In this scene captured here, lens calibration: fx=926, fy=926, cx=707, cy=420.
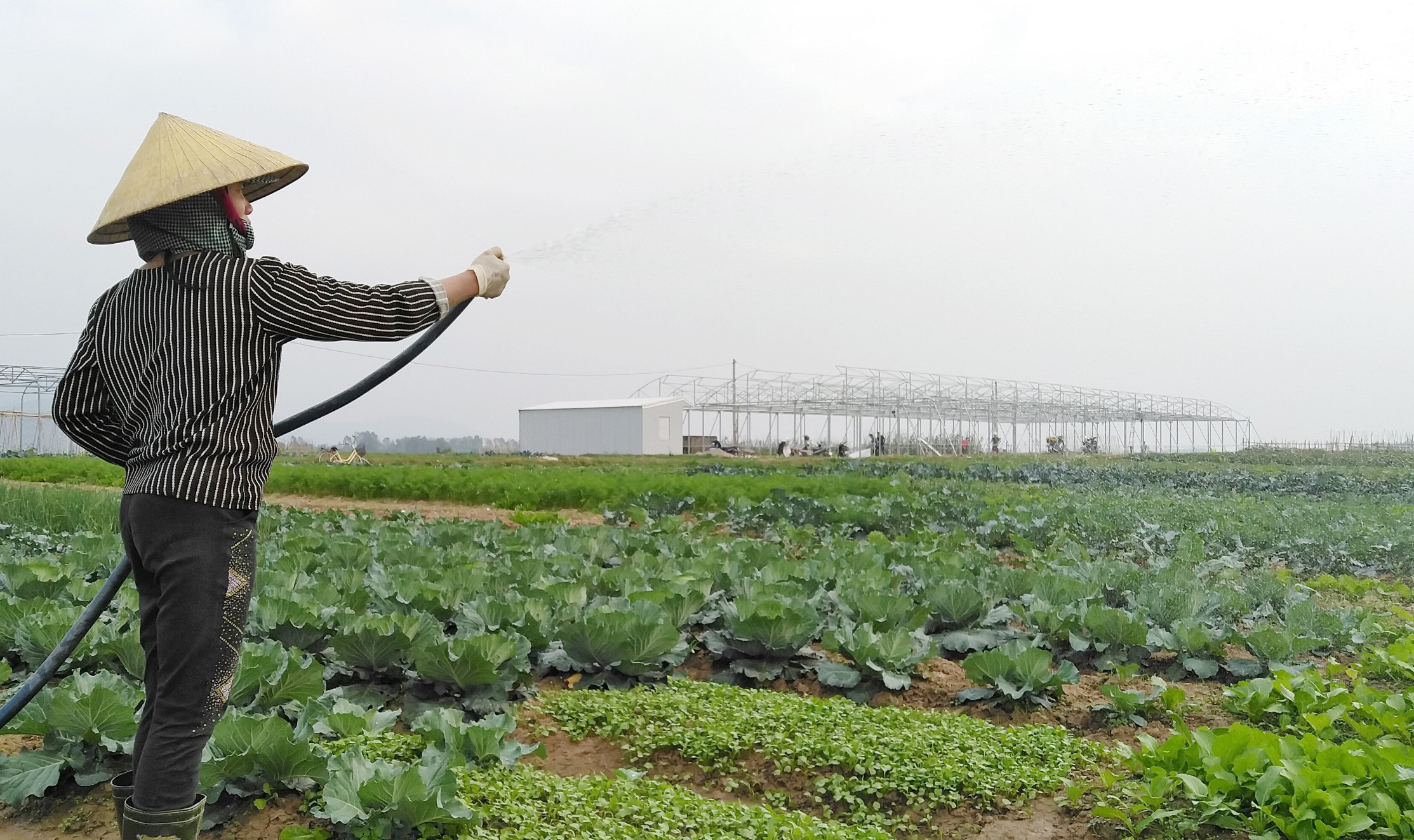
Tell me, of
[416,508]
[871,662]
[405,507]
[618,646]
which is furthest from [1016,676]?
[405,507]

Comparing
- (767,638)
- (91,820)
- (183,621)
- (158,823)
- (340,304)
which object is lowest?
(91,820)

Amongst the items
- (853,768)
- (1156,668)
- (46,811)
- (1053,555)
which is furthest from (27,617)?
(1053,555)

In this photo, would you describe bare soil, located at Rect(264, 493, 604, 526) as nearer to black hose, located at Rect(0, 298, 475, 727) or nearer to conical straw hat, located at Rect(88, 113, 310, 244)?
black hose, located at Rect(0, 298, 475, 727)

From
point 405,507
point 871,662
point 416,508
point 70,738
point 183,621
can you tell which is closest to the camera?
point 183,621

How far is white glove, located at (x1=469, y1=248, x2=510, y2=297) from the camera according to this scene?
8.96ft

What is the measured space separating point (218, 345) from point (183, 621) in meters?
0.71

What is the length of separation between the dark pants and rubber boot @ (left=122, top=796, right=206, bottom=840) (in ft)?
0.06

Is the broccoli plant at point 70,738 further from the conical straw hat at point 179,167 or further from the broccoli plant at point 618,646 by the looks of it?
the broccoli plant at point 618,646

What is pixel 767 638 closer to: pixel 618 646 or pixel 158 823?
pixel 618 646

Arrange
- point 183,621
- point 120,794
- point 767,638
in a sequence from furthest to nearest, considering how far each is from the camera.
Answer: point 767,638 < point 120,794 < point 183,621

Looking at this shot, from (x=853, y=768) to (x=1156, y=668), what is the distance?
102 inches

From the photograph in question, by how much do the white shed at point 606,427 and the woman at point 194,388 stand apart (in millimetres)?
37877

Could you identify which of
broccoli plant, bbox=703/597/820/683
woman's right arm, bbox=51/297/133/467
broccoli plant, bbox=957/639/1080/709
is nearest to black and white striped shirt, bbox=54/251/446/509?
woman's right arm, bbox=51/297/133/467

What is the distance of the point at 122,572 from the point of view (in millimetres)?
2771
